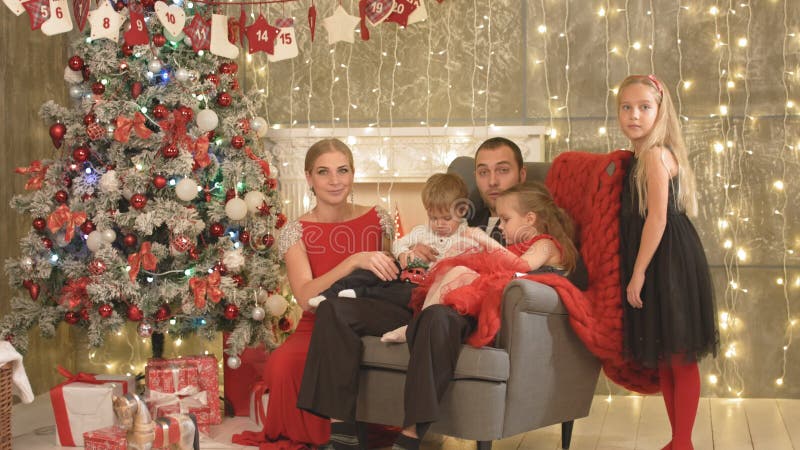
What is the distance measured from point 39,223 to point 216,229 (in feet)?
2.37

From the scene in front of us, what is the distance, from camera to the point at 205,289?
12.7ft

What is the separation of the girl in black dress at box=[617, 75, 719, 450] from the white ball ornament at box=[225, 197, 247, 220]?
63.6 inches

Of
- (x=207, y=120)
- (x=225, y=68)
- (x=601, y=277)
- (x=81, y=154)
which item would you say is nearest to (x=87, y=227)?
(x=81, y=154)

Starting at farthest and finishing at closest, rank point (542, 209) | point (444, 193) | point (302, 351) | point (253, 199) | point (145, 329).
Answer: point (253, 199), point (145, 329), point (444, 193), point (302, 351), point (542, 209)

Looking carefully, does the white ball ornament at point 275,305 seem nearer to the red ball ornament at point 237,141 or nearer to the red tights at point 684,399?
the red ball ornament at point 237,141

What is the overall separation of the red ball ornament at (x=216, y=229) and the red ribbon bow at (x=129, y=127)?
0.46m

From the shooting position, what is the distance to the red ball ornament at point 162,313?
153 inches

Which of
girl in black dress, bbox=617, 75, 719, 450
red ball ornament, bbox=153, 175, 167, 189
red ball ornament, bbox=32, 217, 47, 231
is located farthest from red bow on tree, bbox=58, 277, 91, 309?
girl in black dress, bbox=617, 75, 719, 450

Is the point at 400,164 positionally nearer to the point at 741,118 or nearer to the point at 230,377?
the point at 230,377

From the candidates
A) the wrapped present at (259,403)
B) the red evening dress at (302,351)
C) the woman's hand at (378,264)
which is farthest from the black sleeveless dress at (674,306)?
the wrapped present at (259,403)

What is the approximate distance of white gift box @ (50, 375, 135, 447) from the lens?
3.59 m

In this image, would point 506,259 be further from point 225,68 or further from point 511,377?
point 225,68

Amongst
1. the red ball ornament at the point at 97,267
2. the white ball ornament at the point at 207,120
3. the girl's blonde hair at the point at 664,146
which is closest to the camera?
the girl's blonde hair at the point at 664,146

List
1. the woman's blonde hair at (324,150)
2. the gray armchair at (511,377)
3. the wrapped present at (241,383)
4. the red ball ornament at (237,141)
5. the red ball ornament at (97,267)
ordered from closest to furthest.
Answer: the gray armchair at (511,377)
the woman's blonde hair at (324,150)
the red ball ornament at (97,267)
the red ball ornament at (237,141)
the wrapped present at (241,383)
